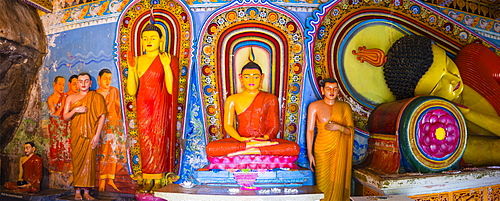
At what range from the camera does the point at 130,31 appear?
16.5ft

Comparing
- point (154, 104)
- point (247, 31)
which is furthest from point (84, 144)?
point (247, 31)

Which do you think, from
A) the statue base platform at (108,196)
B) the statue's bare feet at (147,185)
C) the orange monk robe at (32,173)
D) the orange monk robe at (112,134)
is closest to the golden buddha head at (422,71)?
the statue's bare feet at (147,185)

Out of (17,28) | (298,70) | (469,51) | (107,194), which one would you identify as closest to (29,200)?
(107,194)

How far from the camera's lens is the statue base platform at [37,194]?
4.79 meters

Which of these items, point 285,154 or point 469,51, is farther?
point 469,51

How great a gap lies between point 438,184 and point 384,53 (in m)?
1.96

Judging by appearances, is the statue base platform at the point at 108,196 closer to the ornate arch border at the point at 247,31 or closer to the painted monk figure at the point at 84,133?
the painted monk figure at the point at 84,133

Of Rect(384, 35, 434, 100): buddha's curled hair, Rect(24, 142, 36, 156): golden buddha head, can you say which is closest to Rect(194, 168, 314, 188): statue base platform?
Rect(384, 35, 434, 100): buddha's curled hair

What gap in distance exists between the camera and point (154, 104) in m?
4.55

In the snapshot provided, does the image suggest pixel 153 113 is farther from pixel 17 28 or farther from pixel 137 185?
pixel 17 28

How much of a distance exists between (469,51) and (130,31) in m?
4.79

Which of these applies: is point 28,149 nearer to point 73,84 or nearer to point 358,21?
point 73,84

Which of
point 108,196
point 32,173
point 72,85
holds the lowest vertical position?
point 108,196

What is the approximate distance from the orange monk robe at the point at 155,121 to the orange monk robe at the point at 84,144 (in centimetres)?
73
